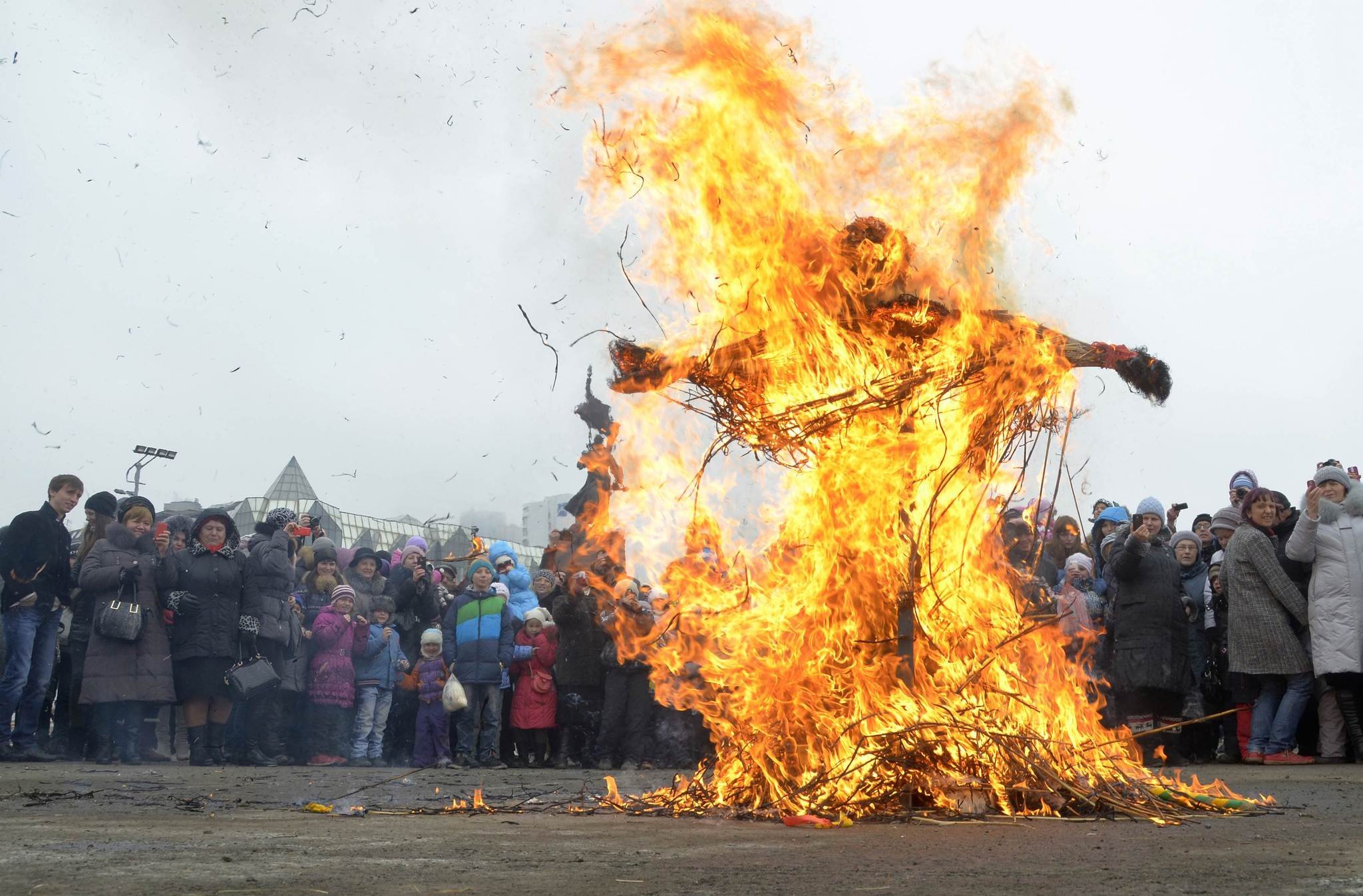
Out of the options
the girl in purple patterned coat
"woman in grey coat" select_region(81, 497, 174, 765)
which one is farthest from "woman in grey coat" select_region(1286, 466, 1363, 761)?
"woman in grey coat" select_region(81, 497, 174, 765)

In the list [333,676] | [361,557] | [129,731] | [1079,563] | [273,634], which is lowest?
[129,731]

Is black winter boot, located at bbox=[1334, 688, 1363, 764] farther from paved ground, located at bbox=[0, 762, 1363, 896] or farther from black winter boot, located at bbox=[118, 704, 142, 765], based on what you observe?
black winter boot, located at bbox=[118, 704, 142, 765]

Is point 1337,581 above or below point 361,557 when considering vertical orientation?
below

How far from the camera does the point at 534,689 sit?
41.1ft

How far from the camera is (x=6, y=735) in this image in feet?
34.6

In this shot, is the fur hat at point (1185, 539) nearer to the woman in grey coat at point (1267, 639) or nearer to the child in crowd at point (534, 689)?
the woman in grey coat at point (1267, 639)

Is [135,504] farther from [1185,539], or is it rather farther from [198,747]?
[1185,539]

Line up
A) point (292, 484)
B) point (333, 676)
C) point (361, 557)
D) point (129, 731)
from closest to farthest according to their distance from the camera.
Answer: point (129, 731) → point (333, 676) → point (361, 557) → point (292, 484)

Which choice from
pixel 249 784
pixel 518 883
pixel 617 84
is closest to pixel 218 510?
pixel 249 784

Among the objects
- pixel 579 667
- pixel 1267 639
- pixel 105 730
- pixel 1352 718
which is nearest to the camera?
pixel 1352 718

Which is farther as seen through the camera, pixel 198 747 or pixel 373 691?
pixel 373 691

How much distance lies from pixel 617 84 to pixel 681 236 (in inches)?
36.6

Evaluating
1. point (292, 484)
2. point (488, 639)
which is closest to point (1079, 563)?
point (488, 639)

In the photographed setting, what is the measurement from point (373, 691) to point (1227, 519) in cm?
784
